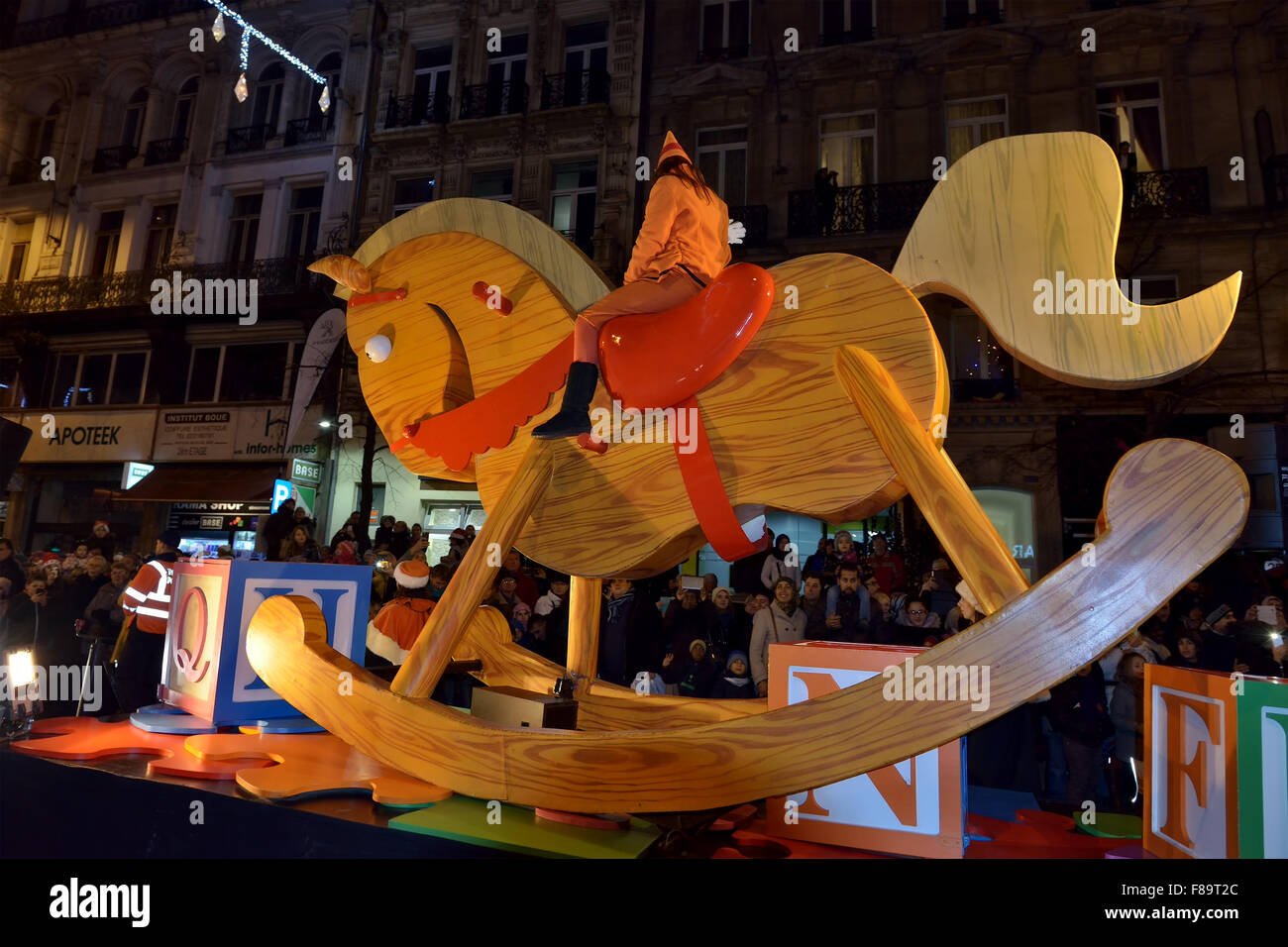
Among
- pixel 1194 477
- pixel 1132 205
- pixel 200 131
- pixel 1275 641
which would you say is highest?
pixel 200 131

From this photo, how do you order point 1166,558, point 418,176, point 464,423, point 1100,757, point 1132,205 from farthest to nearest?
point 418,176 → point 1132,205 → point 1100,757 → point 464,423 → point 1166,558

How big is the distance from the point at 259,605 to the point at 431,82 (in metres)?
13.8

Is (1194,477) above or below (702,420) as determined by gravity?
below

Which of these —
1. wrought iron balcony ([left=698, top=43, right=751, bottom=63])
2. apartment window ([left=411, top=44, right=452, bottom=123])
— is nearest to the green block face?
wrought iron balcony ([left=698, top=43, right=751, bottom=63])

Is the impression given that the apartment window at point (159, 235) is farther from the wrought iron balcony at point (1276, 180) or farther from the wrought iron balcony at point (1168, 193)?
the wrought iron balcony at point (1276, 180)

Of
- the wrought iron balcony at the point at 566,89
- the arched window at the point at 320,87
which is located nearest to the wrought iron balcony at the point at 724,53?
the wrought iron balcony at the point at 566,89

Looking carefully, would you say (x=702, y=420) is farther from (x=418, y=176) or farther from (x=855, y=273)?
(x=418, y=176)

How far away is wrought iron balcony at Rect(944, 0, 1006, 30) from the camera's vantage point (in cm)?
1146

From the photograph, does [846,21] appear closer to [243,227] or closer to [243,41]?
[243,41]

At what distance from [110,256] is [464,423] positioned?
658 inches

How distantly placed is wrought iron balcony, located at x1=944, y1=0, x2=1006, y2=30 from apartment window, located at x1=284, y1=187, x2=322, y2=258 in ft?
37.0

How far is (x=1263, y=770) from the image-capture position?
180 centimetres

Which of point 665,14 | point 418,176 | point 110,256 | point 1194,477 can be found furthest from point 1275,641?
point 110,256

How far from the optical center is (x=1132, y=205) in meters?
10.5
